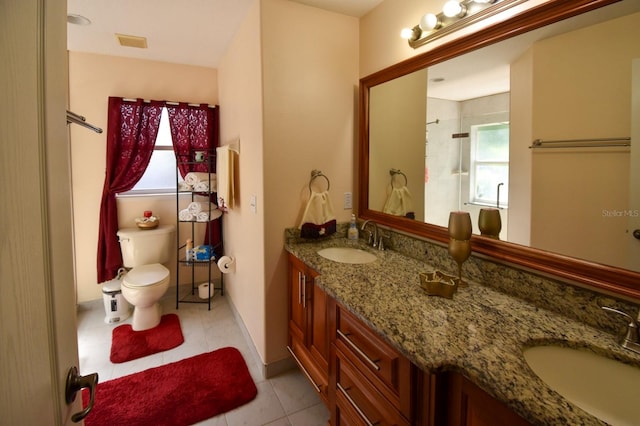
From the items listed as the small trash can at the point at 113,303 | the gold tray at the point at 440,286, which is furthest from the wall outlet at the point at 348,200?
the small trash can at the point at 113,303

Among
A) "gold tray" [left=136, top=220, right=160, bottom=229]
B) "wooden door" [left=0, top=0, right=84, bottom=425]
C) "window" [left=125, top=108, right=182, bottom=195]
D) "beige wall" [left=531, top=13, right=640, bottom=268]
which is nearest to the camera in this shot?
"wooden door" [left=0, top=0, right=84, bottom=425]

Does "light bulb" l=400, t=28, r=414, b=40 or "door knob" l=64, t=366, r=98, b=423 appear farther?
"light bulb" l=400, t=28, r=414, b=40

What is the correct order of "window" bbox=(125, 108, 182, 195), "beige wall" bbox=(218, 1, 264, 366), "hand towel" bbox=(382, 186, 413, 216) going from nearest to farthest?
"hand towel" bbox=(382, 186, 413, 216) → "beige wall" bbox=(218, 1, 264, 366) → "window" bbox=(125, 108, 182, 195)

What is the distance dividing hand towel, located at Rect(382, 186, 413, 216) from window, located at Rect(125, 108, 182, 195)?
2.40 m

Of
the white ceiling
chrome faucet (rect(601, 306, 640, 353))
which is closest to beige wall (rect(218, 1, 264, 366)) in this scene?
the white ceiling

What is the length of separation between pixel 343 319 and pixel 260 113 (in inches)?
52.5

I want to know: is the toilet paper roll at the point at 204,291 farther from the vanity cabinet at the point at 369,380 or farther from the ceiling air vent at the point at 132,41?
the ceiling air vent at the point at 132,41

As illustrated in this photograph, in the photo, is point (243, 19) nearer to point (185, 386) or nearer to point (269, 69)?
point (269, 69)

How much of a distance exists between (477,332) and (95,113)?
11.4ft

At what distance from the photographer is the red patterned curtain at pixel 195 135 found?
329 cm

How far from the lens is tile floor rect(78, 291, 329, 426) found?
1886 millimetres

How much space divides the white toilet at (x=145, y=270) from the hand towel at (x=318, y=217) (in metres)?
1.47

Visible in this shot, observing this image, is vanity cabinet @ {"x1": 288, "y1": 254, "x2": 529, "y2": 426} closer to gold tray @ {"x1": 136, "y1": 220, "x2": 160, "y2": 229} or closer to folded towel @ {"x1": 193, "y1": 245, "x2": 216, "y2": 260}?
folded towel @ {"x1": 193, "y1": 245, "x2": 216, "y2": 260}

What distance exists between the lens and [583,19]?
3.66 feet
